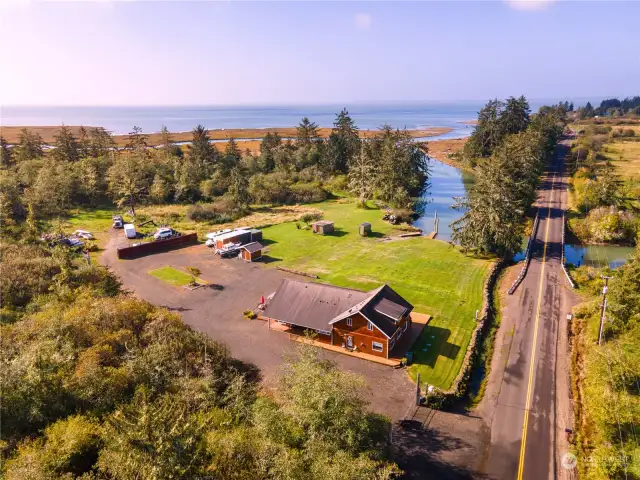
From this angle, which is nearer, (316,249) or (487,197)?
(487,197)

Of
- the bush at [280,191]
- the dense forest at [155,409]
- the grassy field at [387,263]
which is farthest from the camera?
the bush at [280,191]

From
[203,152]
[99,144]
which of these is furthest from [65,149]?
[203,152]

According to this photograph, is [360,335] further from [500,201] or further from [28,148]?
[28,148]

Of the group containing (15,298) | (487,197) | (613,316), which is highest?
(487,197)

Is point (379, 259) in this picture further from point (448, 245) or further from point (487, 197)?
point (487, 197)

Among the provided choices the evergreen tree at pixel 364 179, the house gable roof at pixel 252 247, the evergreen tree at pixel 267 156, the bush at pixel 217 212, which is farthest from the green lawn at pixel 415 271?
the evergreen tree at pixel 267 156

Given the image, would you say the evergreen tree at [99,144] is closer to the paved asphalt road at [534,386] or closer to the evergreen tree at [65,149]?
the evergreen tree at [65,149]

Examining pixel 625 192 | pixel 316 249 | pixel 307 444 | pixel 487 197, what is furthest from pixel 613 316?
pixel 625 192
